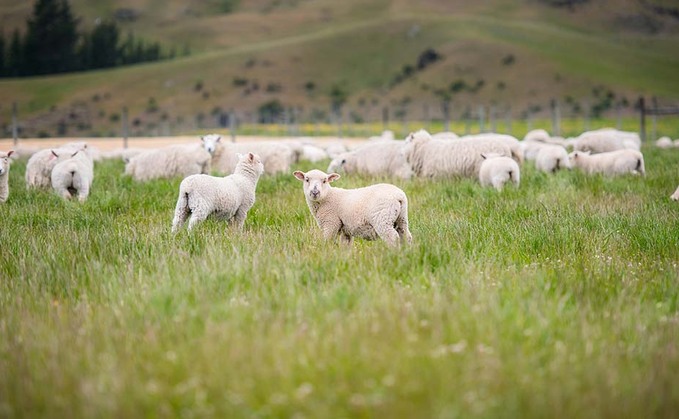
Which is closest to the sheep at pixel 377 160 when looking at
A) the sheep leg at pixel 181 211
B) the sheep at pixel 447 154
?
the sheep at pixel 447 154

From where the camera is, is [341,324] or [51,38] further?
[51,38]

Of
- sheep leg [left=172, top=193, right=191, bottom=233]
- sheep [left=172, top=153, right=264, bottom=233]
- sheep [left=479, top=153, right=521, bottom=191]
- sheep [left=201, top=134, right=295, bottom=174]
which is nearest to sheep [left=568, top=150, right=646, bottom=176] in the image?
sheep [left=479, top=153, right=521, bottom=191]

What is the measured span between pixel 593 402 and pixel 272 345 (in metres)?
1.34

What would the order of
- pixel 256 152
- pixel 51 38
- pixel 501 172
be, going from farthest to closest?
pixel 51 38 < pixel 256 152 < pixel 501 172

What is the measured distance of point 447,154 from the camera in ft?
41.0

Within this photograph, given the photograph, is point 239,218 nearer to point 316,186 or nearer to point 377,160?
point 316,186

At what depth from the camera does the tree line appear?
281ft

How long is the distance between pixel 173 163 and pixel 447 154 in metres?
5.06

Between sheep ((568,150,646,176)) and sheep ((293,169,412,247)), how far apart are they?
731 cm

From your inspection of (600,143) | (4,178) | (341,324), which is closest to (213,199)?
(341,324)

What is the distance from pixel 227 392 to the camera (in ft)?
8.74

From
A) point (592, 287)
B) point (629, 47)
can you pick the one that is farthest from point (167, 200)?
point (629, 47)

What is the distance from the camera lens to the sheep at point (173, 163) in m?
12.6

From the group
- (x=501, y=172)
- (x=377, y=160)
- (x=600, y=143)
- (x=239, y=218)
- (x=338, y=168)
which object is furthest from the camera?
(x=600, y=143)
